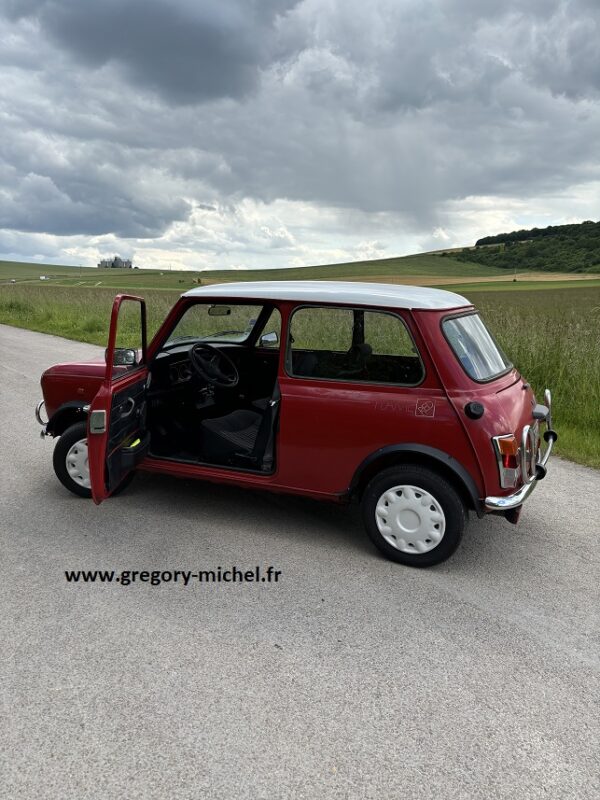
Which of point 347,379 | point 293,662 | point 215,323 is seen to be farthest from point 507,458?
point 215,323

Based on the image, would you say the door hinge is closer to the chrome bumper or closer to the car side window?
the car side window

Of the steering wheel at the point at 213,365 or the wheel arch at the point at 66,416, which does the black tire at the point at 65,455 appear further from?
the steering wheel at the point at 213,365

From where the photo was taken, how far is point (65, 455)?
487 centimetres

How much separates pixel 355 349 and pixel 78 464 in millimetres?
2364

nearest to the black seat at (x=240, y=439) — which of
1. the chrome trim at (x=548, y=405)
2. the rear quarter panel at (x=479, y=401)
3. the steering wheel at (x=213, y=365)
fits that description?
the steering wheel at (x=213, y=365)

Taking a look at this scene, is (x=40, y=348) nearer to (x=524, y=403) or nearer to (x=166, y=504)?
(x=166, y=504)

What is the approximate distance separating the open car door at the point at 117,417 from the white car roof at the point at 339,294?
63 cm

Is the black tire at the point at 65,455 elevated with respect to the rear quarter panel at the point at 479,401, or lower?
lower

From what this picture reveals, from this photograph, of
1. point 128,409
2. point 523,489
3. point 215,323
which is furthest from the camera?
point 215,323

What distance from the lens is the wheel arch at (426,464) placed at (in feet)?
12.2

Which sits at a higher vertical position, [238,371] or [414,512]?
[238,371]

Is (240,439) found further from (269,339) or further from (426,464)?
(426,464)

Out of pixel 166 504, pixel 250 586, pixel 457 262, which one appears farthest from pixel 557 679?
pixel 457 262

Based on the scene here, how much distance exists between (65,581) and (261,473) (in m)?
1.42
